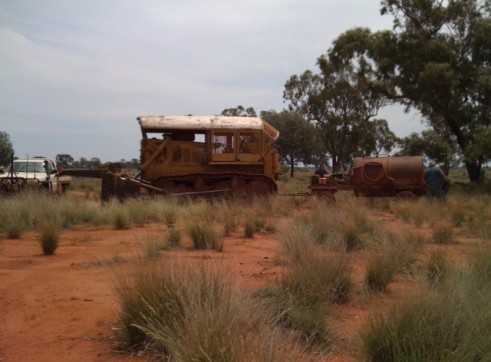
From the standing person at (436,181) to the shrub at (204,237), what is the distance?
11.7 metres

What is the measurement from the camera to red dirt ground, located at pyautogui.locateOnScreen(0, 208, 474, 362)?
4.69m

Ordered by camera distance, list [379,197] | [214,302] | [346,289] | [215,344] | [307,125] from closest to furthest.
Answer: [215,344]
[214,302]
[346,289]
[379,197]
[307,125]

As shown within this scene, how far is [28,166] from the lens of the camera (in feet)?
73.4

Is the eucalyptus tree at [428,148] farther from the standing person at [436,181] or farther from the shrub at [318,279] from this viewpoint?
the shrub at [318,279]

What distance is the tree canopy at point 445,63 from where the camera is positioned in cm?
2733

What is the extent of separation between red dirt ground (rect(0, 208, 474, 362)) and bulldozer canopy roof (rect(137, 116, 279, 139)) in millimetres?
8949

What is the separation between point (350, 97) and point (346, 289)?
4394 cm

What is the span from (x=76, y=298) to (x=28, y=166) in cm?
1764

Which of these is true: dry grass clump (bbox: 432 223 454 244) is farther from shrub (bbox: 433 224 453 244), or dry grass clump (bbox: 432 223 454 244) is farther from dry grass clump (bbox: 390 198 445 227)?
dry grass clump (bbox: 390 198 445 227)

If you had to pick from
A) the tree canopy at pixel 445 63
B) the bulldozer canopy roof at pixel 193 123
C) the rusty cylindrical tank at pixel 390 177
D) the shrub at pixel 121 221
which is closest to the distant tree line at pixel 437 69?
the tree canopy at pixel 445 63

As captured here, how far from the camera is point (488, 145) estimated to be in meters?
25.0

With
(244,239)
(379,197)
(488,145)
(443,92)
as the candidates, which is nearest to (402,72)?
(443,92)

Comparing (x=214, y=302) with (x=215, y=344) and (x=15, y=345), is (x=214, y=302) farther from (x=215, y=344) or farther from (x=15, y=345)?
(x=15, y=345)

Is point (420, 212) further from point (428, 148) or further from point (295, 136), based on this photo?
point (295, 136)
